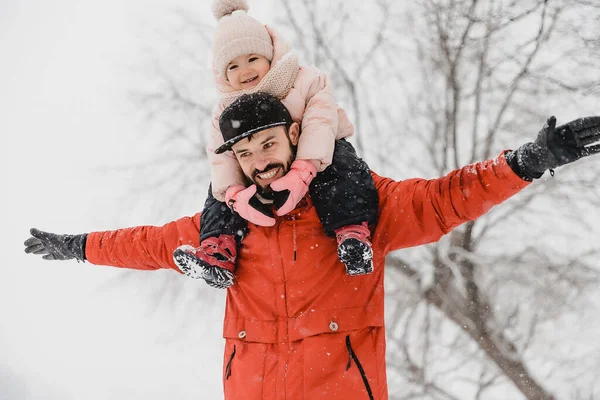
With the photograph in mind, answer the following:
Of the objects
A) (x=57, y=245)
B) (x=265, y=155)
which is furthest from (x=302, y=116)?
(x=57, y=245)

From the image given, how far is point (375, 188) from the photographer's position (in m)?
2.35

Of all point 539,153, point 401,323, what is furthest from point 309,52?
point 539,153

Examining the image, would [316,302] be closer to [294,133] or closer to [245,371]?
[245,371]

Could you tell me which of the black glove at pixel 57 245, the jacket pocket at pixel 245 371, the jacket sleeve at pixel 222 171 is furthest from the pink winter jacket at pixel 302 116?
the black glove at pixel 57 245

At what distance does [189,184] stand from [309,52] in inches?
83.8

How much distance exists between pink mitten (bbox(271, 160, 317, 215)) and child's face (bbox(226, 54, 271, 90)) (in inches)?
23.1

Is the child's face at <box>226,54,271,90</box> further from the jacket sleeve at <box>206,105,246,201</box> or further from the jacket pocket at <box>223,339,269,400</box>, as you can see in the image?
the jacket pocket at <box>223,339,269,400</box>

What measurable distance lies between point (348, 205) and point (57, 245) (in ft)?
5.77

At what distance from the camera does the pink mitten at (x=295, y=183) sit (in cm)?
216

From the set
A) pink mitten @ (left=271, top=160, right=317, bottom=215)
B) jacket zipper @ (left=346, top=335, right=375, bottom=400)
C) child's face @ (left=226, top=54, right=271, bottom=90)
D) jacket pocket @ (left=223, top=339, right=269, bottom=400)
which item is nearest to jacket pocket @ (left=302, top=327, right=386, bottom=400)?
jacket zipper @ (left=346, top=335, right=375, bottom=400)

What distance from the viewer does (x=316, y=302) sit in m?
2.25

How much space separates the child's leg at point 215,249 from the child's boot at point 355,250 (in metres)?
0.51

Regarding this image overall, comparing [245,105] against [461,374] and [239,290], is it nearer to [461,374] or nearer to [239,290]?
[239,290]

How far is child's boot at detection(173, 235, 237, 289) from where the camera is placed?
2262 millimetres
